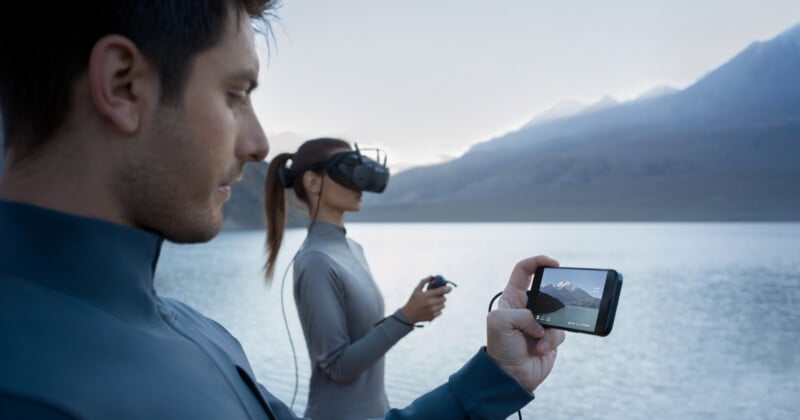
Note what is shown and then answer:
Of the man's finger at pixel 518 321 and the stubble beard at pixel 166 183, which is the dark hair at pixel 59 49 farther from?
the man's finger at pixel 518 321

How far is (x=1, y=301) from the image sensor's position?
0.66 m

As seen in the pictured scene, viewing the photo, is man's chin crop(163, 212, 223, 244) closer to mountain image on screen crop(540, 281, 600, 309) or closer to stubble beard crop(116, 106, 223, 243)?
stubble beard crop(116, 106, 223, 243)

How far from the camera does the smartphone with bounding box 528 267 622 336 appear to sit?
1.21 m

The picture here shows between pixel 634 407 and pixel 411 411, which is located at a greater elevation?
pixel 411 411

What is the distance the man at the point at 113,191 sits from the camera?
0.66 m

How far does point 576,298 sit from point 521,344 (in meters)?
0.20

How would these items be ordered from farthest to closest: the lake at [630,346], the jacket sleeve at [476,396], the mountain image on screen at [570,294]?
the lake at [630,346] → the mountain image on screen at [570,294] → the jacket sleeve at [476,396]

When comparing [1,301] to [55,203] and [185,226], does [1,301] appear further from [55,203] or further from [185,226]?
[185,226]

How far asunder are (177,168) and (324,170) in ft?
5.88

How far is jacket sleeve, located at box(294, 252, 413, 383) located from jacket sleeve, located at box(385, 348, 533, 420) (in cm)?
115

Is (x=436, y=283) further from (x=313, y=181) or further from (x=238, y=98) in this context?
(x=238, y=98)

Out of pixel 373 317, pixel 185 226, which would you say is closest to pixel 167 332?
pixel 185 226

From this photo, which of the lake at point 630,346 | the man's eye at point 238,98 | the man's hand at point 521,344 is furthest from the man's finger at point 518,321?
the lake at point 630,346

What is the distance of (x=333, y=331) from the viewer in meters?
2.23
